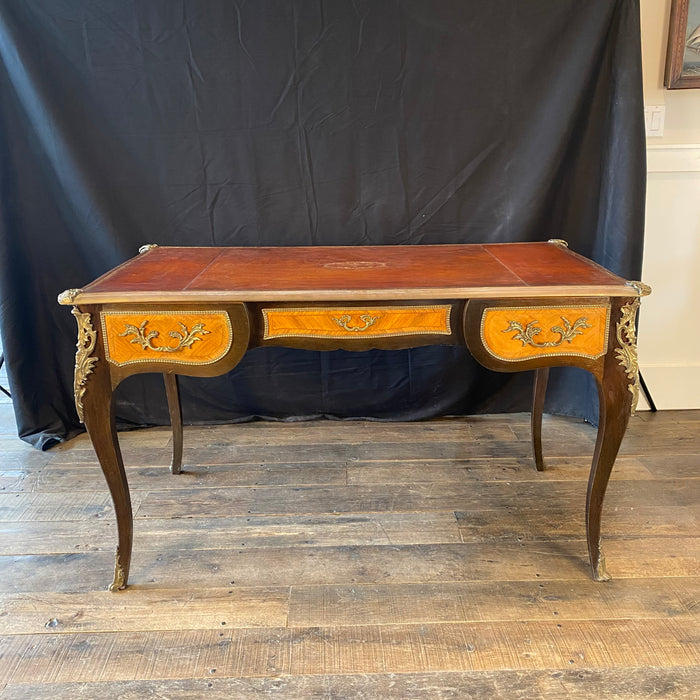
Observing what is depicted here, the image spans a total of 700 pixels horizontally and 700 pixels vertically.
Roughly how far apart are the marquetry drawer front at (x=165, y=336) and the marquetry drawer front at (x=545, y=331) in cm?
64

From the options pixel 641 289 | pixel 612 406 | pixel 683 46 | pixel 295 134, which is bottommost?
pixel 612 406

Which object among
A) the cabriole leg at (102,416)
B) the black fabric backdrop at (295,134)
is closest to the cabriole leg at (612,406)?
the black fabric backdrop at (295,134)

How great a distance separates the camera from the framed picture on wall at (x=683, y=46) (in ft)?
6.47

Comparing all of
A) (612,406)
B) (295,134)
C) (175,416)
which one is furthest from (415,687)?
(295,134)

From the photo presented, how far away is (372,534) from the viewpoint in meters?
1.66

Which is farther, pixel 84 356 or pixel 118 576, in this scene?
pixel 118 576

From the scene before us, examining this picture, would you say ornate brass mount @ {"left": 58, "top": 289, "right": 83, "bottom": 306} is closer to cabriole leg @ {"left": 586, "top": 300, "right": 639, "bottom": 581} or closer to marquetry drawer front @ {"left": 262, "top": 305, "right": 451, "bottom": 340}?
marquetry drawer front @ {"left": 262, "top": 305, "right": 451, "bottom": 340}

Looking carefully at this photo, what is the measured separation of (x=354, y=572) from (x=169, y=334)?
0.79 metres

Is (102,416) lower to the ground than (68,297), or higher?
lower

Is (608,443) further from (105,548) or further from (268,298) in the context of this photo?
(105,548)

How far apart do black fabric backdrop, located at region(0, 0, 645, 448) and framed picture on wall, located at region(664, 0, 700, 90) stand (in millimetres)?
241

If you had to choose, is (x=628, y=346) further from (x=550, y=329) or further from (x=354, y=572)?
(x=354, y=572)

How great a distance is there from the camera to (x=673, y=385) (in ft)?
7.77

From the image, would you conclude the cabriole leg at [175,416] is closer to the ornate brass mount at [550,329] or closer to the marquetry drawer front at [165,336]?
the marquetry drawer front at [165,336]
